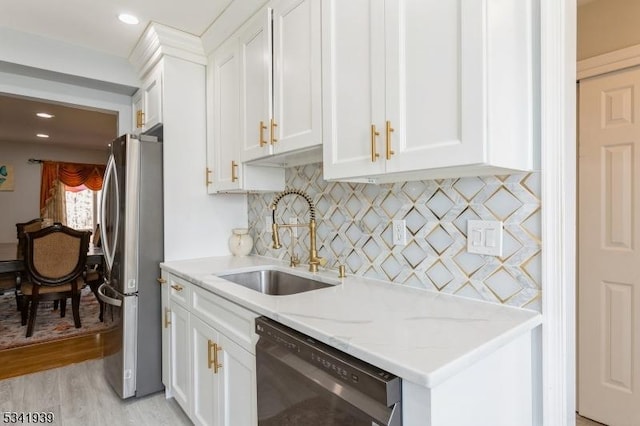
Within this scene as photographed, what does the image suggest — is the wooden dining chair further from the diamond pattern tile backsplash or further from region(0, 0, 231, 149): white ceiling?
the diamond pattern tile backsplash

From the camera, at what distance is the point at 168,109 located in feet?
7.80

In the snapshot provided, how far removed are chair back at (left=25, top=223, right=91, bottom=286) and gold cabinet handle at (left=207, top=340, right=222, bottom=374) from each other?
9.12 feet

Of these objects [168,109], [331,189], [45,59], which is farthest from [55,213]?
[331,189]

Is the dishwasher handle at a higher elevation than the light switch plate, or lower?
lower

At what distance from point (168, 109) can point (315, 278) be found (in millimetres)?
1534

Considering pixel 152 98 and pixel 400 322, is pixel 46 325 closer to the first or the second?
pixel 152 98

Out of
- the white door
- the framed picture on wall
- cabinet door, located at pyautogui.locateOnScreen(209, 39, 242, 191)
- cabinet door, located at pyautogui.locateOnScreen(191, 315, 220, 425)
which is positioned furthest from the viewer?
the framed picture on wall

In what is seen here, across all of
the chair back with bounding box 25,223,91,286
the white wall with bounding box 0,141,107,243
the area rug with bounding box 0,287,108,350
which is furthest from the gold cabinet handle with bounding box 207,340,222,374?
the white wall with bounding box 0,141,107,243

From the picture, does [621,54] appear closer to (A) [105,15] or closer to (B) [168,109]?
(B) [168,109]

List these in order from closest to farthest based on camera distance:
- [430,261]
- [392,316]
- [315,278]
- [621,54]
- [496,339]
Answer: [496,339]
[392,316]
[430,261]
[315,278]
[621,54]

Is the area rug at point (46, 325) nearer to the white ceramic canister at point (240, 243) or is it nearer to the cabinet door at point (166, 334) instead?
the cabinet door at point (166, 334)

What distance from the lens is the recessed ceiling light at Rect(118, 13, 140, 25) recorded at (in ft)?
7.09

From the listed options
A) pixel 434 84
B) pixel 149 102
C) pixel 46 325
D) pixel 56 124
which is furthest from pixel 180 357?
pixel 56 124

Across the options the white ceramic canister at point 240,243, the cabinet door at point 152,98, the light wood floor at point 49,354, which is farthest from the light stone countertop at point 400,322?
the light wood floor at point 49,354
